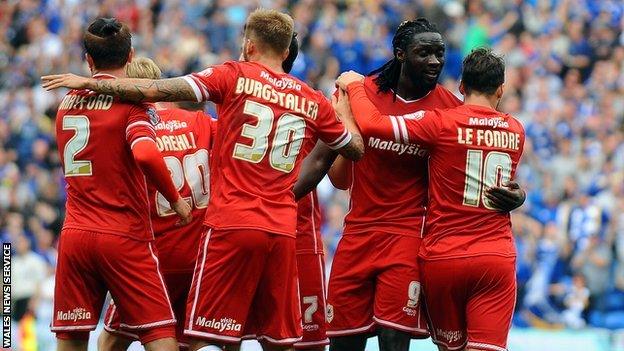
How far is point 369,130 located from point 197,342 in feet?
6.22

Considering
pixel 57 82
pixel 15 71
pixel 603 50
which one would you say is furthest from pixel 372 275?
pixel 15 71

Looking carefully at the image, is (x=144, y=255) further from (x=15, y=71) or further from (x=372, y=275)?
(x=15, y=71)

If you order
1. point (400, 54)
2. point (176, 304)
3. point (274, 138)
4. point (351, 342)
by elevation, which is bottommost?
point (351, 342)

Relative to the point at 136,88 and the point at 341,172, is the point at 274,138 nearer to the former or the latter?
the point at 136,88

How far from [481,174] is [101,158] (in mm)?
2613

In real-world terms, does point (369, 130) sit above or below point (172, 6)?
below

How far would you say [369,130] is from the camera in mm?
9820

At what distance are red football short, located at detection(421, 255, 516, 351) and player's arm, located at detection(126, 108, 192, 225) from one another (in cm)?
194

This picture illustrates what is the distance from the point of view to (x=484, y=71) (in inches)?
386

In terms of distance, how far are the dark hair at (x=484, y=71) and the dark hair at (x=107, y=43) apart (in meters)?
2.38

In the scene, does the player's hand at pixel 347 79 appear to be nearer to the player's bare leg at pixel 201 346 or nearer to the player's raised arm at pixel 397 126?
the player's raised arm at pixel 397 126

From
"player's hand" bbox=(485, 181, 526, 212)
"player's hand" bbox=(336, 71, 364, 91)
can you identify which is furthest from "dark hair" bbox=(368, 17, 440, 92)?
"player's hand" bbox=(485, 181, 526, 212)

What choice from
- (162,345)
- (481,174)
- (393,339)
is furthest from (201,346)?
(481,174)

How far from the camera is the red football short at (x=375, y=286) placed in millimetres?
10023
